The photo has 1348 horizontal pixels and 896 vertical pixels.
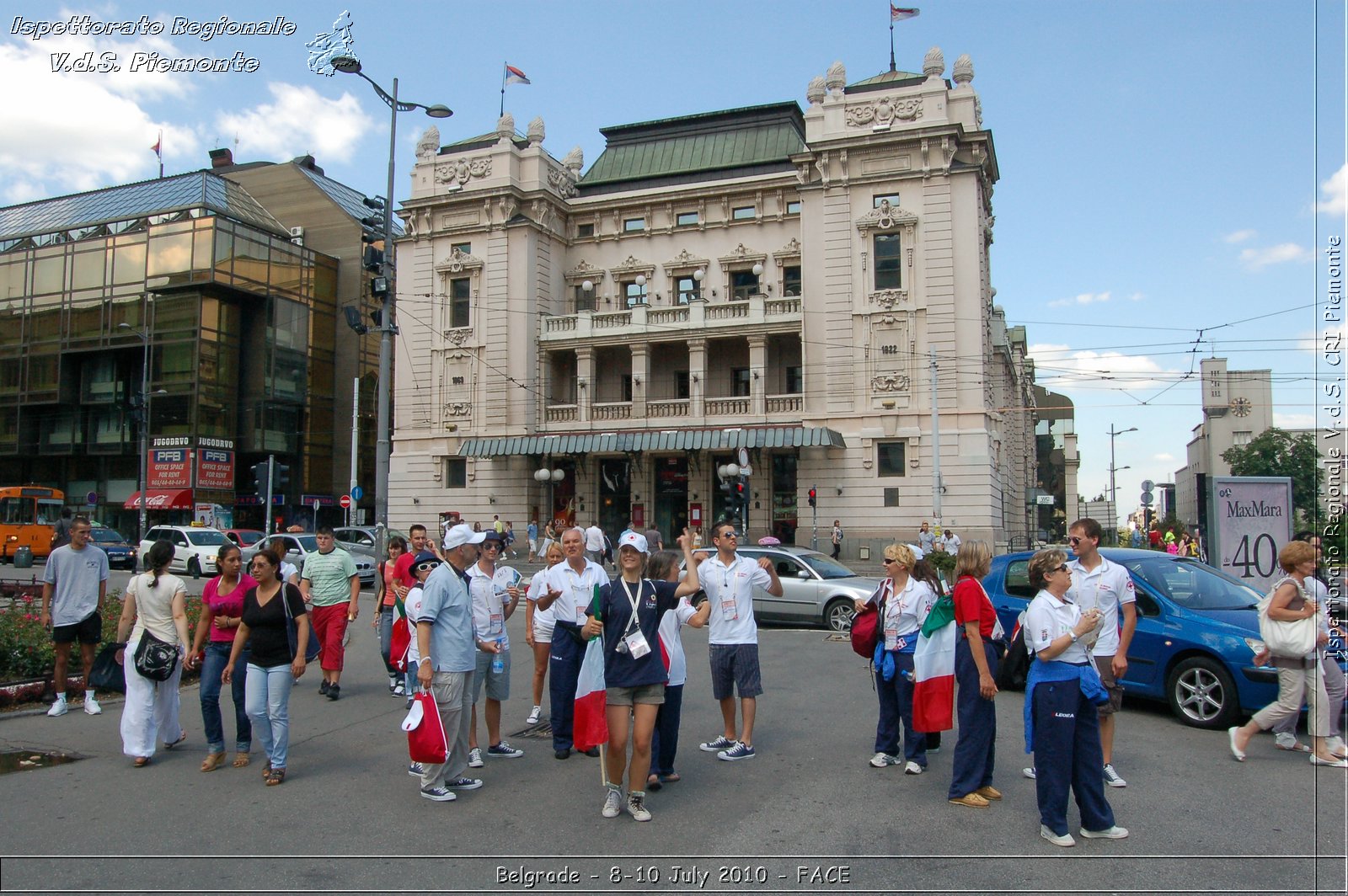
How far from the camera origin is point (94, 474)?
5050 centimetres

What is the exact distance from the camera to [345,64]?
17.8m

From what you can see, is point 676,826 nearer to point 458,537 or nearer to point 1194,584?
point 458,537

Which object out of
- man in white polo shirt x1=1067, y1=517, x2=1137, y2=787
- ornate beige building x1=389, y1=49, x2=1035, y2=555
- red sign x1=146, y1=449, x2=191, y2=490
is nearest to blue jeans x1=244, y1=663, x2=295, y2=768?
man in white polo shirt x1=1067, y1=517, x2=1137, y2=787

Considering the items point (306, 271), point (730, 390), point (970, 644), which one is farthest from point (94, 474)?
point (970, 644)

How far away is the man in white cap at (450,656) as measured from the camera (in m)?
6.50

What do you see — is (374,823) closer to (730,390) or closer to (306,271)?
(730,390)

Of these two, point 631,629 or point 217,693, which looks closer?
point 631,629

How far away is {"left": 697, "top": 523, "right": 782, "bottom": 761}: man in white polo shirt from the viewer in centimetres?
762

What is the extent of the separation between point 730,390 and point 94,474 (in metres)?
35.7

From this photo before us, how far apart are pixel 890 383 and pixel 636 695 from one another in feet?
98.7

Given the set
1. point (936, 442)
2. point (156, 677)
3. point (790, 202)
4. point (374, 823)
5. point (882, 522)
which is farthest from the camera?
point (790, 202)

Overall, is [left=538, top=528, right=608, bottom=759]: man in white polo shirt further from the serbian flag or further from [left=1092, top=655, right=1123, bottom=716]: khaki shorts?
[left=1092, top=655, right=1123, bottom=716]: khaki shorts

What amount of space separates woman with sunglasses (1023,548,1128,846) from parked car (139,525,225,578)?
27051 millimetres

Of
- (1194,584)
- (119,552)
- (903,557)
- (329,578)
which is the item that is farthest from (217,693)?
(119,552)
